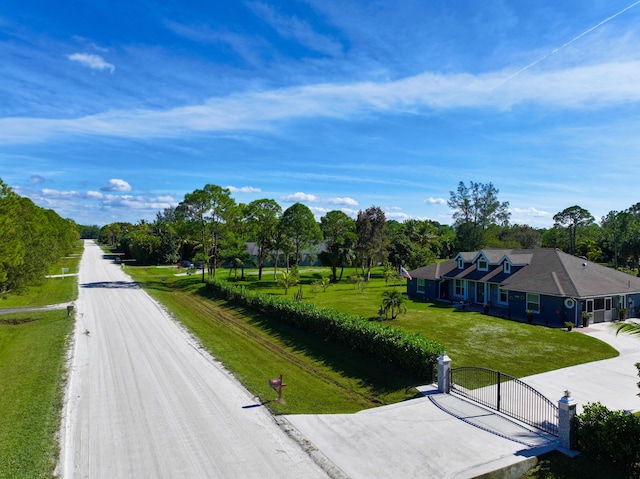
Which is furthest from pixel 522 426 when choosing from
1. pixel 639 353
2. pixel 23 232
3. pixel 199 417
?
pixel 23 232

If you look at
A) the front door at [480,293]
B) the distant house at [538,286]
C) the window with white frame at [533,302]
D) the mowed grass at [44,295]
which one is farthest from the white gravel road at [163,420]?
the front door at [480,293]

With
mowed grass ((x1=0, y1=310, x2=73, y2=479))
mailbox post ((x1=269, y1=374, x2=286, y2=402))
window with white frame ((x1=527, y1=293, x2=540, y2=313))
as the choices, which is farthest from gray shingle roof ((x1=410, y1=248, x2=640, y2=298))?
mowed grass ((x1=0, y1=310, x2=73, y2=479))

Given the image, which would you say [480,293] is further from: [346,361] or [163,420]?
[163,420]

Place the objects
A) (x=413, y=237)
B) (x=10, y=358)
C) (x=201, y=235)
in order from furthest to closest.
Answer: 1. (x=413, y=237)
2. (x=201, y=235)
3. (x=10, y=358)

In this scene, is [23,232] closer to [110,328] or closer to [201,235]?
[110,328]

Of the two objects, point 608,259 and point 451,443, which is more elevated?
point 608,259

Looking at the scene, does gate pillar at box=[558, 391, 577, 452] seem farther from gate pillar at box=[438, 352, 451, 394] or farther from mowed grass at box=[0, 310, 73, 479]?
mowed grass at box=[0, 310, 73, 479]
